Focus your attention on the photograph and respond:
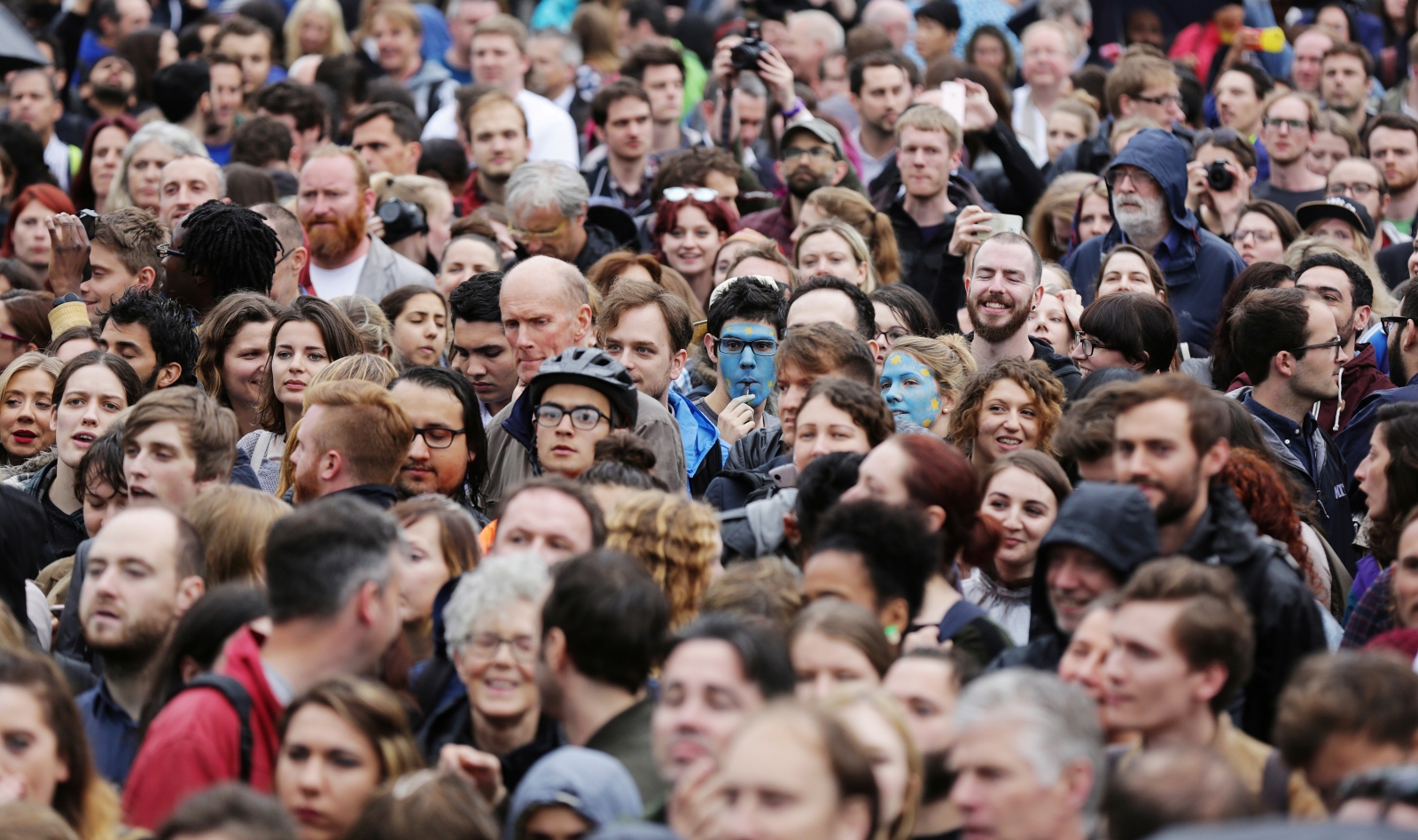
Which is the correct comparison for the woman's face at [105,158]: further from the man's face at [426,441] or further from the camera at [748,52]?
the man's face at [426,441]

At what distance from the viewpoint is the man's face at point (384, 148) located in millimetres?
→ 10789

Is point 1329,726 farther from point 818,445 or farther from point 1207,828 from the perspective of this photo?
point 818,445

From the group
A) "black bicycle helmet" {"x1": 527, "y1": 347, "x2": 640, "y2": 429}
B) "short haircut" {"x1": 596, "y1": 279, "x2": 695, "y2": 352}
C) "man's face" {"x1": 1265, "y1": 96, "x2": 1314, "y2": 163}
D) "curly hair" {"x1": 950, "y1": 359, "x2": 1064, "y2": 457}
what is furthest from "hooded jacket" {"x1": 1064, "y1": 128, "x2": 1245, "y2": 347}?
"black bicycle helmet" {"x1": 527, "y1": 347, "x2": 640, "y2": 429}

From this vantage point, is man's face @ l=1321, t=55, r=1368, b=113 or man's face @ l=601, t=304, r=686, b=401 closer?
man's face @ l=601, t=304, r=686, b=401

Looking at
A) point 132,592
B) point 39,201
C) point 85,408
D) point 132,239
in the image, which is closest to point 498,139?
point 39,201

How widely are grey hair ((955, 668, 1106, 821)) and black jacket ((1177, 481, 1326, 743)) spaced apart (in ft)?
3.66

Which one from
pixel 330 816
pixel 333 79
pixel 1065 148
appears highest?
pixel 333 79

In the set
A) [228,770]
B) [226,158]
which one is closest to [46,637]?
[228,770]

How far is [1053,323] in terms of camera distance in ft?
26.3

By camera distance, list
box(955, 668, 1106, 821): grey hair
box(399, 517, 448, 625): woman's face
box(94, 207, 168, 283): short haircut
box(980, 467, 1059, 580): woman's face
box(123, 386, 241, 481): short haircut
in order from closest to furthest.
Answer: box(955, 668, 1106, 821): grey hair < box(399, 517, 448, 625): woman's face < box(980, 467, 1059, 580): woman's face < box(123, 386, 241, 481): short haircut < box(94, 207, 168, 283): short haircut

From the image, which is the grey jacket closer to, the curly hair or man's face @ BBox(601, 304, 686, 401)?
man's face @ BBox(601, 304, 686, 401)

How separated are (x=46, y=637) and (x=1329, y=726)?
3.99 metres

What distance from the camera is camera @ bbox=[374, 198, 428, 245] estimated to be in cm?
969

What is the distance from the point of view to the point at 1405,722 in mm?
4074
